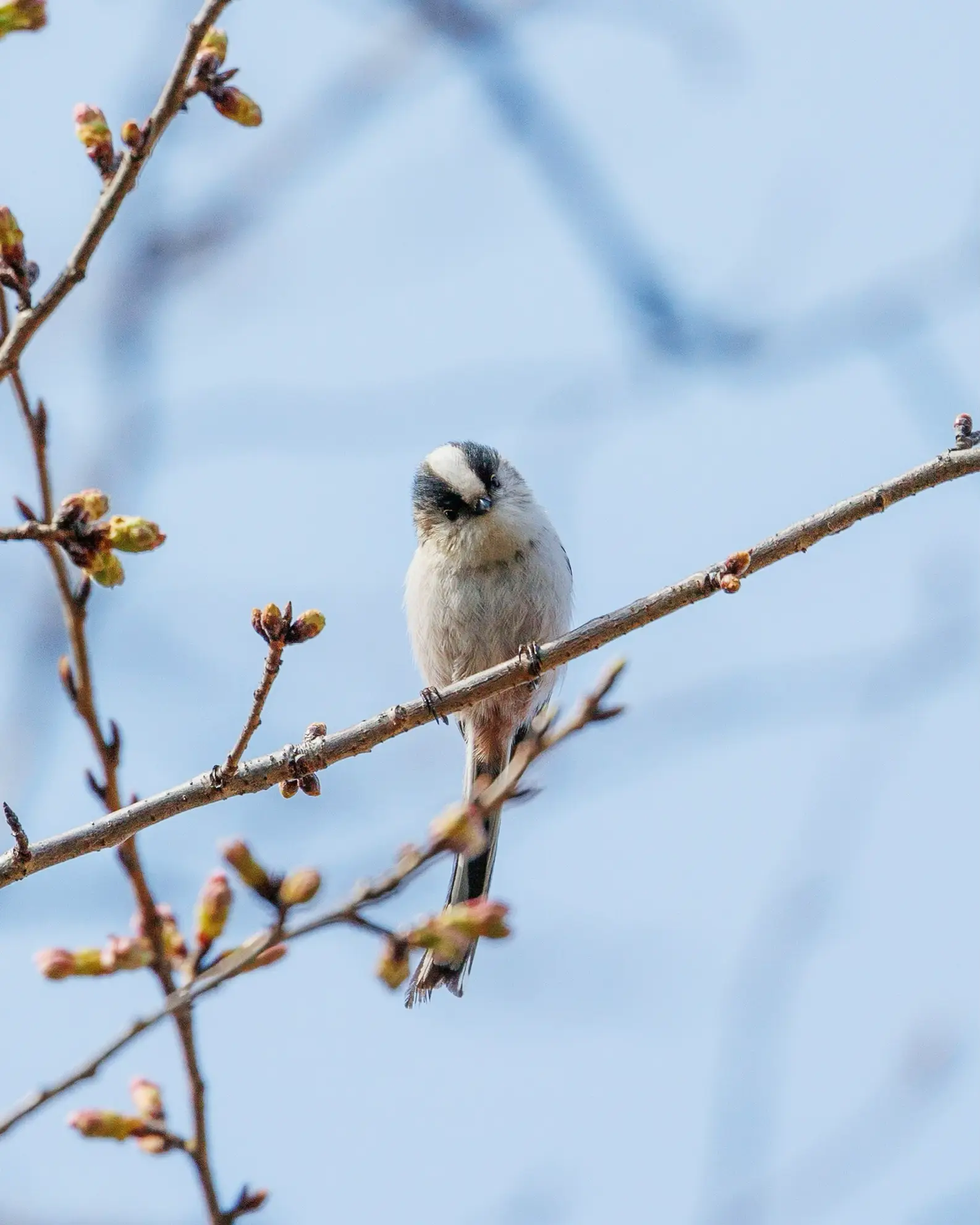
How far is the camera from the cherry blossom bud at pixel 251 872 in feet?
6.17

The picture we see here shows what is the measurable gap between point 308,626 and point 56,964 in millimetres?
846

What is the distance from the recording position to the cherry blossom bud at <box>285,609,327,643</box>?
2604 mm

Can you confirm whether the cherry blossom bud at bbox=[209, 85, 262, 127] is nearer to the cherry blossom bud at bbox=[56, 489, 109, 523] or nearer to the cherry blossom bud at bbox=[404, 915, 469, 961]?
the cherry blossom bud at bbox=[56, 489, 109, 523]

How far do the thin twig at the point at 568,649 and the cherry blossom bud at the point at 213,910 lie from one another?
2.44 feet

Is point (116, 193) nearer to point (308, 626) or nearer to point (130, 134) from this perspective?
point (130, 134)

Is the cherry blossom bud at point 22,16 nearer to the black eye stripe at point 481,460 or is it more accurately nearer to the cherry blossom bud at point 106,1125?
the cherry blossom bud at point 106,1125

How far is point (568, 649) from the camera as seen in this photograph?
11.4ft

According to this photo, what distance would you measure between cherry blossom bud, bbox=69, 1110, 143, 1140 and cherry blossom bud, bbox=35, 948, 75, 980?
202mm

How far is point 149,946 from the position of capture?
1.68 metres

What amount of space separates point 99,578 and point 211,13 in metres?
0.76

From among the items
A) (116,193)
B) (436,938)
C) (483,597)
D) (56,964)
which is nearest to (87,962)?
A: (56,964)

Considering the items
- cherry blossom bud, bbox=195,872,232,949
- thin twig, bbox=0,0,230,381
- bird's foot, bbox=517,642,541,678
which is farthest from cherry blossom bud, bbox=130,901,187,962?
bird's foot, bbox=517,642,541,678

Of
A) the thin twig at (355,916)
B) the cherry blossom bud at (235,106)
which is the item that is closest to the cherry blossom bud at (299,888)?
the thin twig at (355,916)

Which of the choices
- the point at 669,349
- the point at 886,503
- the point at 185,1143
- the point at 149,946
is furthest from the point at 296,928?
the point at 669,349
